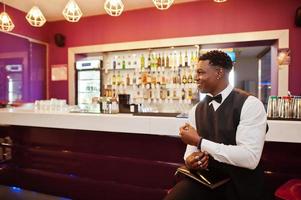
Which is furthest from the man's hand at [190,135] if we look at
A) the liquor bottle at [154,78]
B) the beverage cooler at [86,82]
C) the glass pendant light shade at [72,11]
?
the beverage cooler at [86,82]

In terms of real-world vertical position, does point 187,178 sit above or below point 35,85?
below

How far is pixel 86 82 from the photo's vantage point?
213 inches

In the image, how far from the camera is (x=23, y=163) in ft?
9.41

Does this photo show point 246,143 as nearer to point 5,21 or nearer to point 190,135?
point 190,135

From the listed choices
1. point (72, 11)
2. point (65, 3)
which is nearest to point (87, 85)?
point (65, 3)

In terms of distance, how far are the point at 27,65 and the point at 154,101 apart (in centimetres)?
274

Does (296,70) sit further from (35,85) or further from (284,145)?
(35,85)

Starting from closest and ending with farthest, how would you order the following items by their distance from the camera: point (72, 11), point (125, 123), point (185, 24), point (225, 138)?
point (225, 138) → point (125, 123) → point (72, 11) → point (185, 24)

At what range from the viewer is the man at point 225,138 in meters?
1.28

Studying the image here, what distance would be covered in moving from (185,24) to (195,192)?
3669 mm

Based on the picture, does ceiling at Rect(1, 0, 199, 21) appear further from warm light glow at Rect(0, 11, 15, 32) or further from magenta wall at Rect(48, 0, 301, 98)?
warm light glow at Rect(0, 11, 15, 32)

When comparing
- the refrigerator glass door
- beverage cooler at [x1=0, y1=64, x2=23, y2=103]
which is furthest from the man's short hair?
beverage cooler at [x1=0, y1=64, x2=23, y2=103]

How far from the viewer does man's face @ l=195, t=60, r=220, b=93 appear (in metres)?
1.52

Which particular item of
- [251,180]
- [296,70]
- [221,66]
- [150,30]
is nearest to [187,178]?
[251,180]
